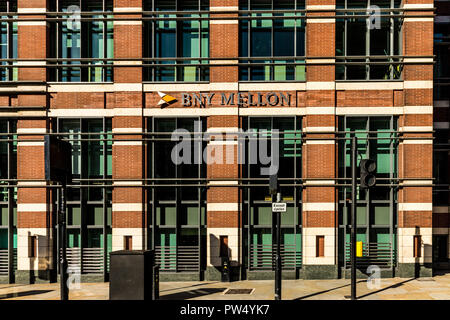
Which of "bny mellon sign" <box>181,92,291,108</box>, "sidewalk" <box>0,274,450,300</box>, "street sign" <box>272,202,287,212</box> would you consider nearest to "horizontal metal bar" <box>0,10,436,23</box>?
"bny mellon sign" <box>181,92,291,108</box>

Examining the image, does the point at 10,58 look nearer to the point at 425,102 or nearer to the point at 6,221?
the point at 6,221

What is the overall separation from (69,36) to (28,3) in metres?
2.19

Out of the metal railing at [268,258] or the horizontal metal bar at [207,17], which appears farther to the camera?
the metal railing at [268,258]

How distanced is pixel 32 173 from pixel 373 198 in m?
15.3

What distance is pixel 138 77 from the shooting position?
15.8 metres

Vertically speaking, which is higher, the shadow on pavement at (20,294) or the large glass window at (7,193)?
the large glass window at (7,193)

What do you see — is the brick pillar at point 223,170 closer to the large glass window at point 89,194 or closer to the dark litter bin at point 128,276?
the dark litter bin at point 128,276

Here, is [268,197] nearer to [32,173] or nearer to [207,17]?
[207,17]

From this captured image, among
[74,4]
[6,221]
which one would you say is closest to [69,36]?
[74,4]

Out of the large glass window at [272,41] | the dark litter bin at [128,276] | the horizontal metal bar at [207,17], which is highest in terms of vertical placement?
the horizontal metal bar at [207,17]

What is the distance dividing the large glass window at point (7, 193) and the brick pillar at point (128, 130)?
457cm

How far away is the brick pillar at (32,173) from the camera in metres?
15.7

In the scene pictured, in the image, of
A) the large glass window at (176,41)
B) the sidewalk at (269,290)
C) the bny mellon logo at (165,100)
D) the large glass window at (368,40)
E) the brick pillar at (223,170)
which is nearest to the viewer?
the sidewalk at (269,290)

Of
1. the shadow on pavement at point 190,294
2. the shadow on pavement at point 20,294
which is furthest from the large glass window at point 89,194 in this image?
the shadow on pavement at point 190,294
